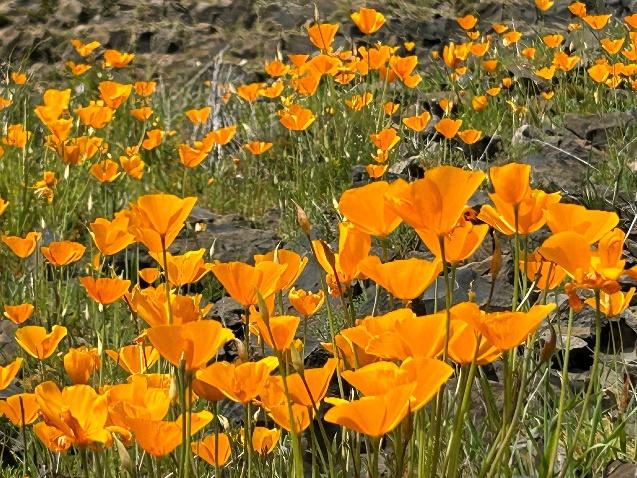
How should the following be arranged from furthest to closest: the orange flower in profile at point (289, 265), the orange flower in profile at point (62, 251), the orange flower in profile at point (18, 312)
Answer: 1. the orange flower in profile at point (62, 251)
2. the orange flower in profile at point (18, 312)
3. the orange flower in profile at point (289, 265)

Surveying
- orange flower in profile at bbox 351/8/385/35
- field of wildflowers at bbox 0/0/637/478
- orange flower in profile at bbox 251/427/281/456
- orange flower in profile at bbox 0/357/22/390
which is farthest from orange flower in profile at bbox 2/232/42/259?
orange flower in profile at bbox 351/8/385/35

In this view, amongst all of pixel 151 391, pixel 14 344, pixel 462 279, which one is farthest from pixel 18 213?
pixel 151 391

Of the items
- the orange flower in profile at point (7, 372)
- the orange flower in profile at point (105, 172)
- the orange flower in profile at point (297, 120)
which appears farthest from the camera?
the orange flower in profile at point (297, 120)

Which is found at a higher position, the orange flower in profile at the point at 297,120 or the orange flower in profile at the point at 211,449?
the orange flower in profile at the point at 211,449

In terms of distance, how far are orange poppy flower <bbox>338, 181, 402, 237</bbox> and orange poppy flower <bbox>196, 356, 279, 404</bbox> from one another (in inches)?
9.4

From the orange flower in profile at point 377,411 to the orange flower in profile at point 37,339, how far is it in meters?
0.86

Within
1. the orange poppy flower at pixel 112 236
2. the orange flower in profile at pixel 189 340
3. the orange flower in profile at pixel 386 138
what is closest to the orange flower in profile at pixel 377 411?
the orange flower in profile at pixel 189 340

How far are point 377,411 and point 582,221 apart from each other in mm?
441

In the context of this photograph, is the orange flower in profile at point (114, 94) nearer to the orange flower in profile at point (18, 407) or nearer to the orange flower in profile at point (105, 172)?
the orange flower in profile at point (105, 172)

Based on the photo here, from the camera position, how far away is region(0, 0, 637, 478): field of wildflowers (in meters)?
1.09

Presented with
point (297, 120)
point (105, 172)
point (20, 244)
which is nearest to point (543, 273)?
point (20, 244)

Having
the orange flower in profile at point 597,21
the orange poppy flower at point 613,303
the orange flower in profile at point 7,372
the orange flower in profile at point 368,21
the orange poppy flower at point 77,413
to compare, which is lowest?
the orange flower in profile at point 597,21

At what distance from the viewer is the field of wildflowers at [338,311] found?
1.09 m

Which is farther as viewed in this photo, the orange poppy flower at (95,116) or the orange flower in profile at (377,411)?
the orange poppy flower at (95,116)
